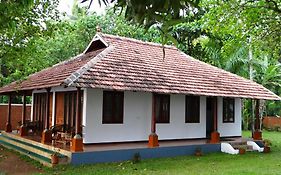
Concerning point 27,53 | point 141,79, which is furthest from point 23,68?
point 141,79

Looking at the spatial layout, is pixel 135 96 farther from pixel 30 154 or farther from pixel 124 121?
pixel 30 154

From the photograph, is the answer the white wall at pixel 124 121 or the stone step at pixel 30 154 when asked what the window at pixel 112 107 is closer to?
the white wall at pixel 124 121

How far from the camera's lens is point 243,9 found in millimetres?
11141

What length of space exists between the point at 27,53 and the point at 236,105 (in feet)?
36.4

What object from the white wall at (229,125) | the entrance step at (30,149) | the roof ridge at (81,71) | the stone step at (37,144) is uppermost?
the roof ridge at (81,71)

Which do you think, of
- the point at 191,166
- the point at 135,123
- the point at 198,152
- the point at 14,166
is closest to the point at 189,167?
the point at 191,166

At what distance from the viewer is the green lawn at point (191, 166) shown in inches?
386

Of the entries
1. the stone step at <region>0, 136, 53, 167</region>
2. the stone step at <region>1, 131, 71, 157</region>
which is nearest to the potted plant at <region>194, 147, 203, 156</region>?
the stone step at <region>1, 131, 71, 157</region>

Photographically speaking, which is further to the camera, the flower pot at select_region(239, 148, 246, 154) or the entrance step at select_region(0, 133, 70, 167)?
the flower pot at select_region(239, 148, 246, 154)

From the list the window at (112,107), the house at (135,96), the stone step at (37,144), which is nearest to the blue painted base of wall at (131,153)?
the house at (135,96)

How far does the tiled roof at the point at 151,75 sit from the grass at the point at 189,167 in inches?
95.4

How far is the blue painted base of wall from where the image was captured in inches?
421

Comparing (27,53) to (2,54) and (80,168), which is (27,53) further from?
(80,168)

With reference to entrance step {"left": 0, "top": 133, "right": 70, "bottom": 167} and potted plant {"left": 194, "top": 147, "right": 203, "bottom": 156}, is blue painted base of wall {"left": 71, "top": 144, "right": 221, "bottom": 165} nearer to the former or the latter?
potted plant {"left": 194, "top": 147, "right": 203, "bottom": 156}
